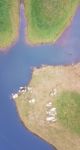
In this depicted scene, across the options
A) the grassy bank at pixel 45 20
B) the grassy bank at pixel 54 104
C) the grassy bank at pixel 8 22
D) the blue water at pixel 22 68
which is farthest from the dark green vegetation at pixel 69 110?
the grassy bank at pixel 8 22

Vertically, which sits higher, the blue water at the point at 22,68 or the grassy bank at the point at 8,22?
the grassy bank at the point at 8,22

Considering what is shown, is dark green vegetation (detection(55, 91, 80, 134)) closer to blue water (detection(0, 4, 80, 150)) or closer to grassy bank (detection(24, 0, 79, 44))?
blue water (detection(0, 4, 80, 150))

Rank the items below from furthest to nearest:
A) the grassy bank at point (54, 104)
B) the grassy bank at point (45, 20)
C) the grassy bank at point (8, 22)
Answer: the grassy bank at point (45, 20) < the grassy bank at point (8, 22) < the grassy bank at point (54, 104)

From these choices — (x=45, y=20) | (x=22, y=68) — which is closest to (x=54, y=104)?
(x=22, y=68)

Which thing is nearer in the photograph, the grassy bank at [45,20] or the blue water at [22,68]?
the blue water at [22,68]

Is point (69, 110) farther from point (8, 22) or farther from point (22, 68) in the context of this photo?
point (8, 22)

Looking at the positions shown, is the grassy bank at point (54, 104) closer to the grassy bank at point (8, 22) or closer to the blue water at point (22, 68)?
the blue water at point (22, 68)

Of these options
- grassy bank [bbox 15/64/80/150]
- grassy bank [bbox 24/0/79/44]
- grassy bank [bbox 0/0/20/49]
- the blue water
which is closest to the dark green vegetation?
grassy bank [bbox 15/64/80/150]
